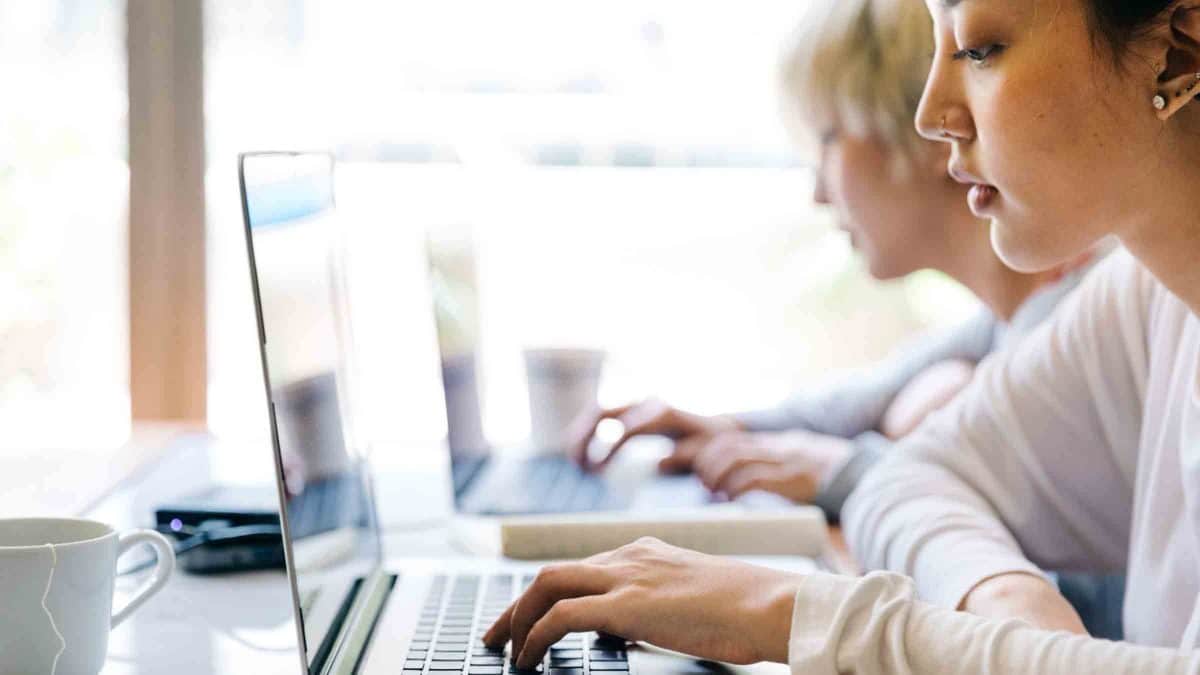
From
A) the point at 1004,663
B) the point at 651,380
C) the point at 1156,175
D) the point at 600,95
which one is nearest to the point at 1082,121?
the point at 1156,175

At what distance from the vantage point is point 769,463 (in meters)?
1.29

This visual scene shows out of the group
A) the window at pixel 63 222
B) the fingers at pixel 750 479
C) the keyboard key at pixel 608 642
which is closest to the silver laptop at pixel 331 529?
the keyboard key at pixel 608 642

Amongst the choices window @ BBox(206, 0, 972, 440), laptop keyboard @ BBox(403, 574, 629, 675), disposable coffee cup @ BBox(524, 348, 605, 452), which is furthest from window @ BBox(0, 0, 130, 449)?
laptop keyboard @ BBox(403, 574, 629, 675)

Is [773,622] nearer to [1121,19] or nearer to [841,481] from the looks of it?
[1121,19]

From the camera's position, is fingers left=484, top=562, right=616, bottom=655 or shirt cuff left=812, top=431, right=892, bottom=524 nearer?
fingers left=484, top=562, right=616, bottom=655

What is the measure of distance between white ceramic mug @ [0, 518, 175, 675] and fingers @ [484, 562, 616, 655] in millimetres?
218

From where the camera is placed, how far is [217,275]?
236 cm

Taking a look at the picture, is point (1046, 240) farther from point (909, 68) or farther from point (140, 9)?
point (140, 9)

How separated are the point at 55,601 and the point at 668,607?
32 cm

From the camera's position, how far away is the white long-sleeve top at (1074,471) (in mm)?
938

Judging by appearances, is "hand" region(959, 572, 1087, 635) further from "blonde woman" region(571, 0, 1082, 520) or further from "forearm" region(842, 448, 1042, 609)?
"blonde woman" region(571, 0, 1082, 520)

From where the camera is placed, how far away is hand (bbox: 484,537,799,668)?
692 mm

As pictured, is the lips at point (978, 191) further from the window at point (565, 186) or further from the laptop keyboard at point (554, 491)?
the window at point (565, 186)

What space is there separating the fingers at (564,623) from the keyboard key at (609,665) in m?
0.03
